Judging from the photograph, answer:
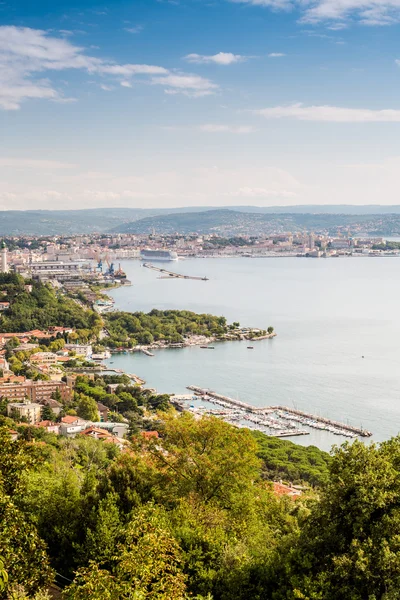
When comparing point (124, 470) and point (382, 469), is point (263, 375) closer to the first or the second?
point (124, 470)

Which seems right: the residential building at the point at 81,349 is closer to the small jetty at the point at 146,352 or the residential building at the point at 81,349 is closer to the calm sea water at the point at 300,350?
the calm sea water at the point at 300,350

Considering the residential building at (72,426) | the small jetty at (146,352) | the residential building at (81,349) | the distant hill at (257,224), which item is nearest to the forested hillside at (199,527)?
the residential building at (72,426)

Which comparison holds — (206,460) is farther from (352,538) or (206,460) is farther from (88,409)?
(88,409)

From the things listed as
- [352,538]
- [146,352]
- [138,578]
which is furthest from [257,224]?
[138,578]

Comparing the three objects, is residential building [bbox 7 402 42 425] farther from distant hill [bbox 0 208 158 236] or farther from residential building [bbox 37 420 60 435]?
distant hill [bbox 0 208 158 236]

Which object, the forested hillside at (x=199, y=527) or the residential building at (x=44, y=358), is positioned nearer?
the forested hillside at (x=199, y=527)

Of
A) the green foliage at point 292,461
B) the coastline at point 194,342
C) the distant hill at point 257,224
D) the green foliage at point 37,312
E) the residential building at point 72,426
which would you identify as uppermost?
the distant hill at point 257,224

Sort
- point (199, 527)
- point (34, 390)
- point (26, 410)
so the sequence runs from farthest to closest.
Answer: point (34, 390), point (26, 410), point (199, 527)
